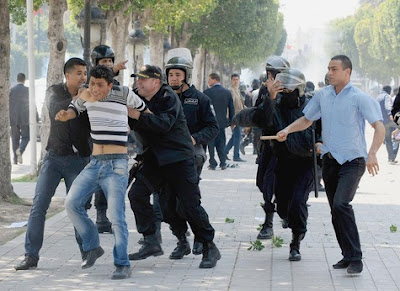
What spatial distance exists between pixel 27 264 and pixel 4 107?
585 cm

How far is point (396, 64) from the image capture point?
110 metres

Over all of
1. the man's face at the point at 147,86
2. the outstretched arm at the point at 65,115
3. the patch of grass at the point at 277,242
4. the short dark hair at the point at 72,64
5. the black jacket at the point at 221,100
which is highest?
the short dark hair at the point at 72,64

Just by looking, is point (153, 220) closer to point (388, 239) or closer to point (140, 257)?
point (140, 257)

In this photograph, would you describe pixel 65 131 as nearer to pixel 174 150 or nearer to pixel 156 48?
pixel 174 150

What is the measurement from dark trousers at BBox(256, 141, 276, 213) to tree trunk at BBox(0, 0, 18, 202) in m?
4.01

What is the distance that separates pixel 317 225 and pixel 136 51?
17674 millimetres

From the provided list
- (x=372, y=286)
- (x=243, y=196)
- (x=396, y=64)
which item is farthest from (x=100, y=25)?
(x=396, y=64)

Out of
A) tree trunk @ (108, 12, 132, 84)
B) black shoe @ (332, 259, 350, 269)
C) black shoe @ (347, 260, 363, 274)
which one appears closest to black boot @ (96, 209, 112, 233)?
black shoe @ (332, 259, 350, 269)

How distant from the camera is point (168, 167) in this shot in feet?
31.4

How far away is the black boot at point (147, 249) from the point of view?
9.94m

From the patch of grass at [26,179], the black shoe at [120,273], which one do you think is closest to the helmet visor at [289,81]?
the black shoe at [120,273]

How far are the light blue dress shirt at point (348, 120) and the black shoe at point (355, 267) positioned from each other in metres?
0.83

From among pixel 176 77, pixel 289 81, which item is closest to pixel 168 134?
pixel 176 77

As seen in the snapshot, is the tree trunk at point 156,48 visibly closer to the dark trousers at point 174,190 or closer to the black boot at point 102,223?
the black boot at point 102,223
